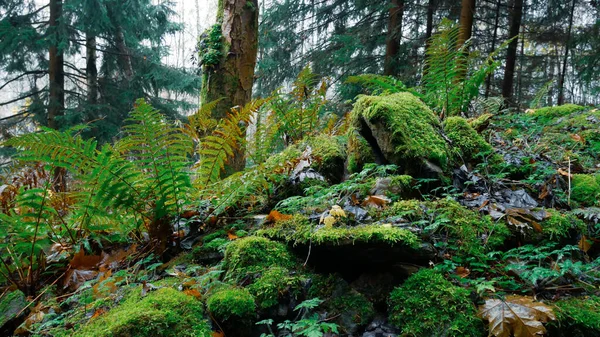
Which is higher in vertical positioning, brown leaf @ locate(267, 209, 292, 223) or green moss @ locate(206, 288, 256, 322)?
brown leaf @ locate(267, 209, 292, 223)

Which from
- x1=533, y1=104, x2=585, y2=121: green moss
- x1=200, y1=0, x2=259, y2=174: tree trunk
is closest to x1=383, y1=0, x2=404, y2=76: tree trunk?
x1=533, y1=104, x2=585, y2=121: green moss

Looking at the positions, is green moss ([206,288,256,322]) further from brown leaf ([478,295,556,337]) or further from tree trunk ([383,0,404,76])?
tree trunk ([383,0,404,76])

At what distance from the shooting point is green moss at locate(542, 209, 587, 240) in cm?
183

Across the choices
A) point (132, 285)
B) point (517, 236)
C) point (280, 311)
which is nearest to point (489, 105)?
point (517, 236)

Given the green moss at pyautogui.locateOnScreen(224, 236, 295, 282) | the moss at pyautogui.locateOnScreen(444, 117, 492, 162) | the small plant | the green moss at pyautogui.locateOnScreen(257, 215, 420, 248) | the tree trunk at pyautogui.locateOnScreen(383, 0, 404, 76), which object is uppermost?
the tree trunk at pyautogui.locateOnScreen(383, 0, 404, 76)

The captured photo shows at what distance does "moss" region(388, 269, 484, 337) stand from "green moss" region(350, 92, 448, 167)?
116cm

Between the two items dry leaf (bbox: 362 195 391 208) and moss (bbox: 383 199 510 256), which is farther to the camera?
dry leaf (bbox: 362 195 391 208)

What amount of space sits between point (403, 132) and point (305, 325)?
170 centimetres

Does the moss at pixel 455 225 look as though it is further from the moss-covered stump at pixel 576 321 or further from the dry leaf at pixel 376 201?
the moss-covered stump at pixel 576 321

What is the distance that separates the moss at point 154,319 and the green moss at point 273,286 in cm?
25

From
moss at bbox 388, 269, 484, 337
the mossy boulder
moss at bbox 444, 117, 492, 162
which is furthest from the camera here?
moss at bbox 444, 117, 492, 162

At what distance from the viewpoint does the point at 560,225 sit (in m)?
1.85

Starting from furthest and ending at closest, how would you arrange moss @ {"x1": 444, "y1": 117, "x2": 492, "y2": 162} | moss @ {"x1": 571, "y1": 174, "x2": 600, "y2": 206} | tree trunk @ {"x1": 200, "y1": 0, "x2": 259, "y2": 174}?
tree trunk @ {"x1": 200, "y1": 0, "x2": 259, "y2": 174} < moss @ {"x1": 444, "y1": 117, "x2": 492, "y2": 162} < moss @ {"x1": 571, "y1": 174, "x2": 600, "y2": 206}

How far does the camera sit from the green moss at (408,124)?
254 cm
